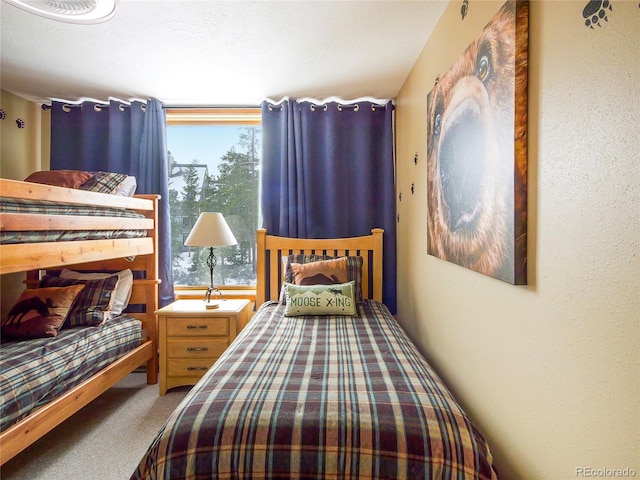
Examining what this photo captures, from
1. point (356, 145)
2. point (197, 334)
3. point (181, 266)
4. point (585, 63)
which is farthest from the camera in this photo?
point (181, 266)

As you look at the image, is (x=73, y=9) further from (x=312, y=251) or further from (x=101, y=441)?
(x=101, y=441)

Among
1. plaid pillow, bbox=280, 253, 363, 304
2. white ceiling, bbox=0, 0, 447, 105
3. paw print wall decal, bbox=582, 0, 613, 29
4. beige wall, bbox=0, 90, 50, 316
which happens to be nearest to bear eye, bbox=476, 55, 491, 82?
paw print wall decal, bbox=582, 0, 613, 29

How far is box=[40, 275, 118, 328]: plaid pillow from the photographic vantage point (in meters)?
2.13

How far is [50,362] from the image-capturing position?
1669 mm

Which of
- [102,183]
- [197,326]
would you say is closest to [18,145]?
[102,183]

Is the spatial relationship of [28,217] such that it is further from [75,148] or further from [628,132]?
[628,132]

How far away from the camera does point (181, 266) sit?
9.89 feet

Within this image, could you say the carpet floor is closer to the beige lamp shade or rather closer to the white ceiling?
the beige lamp shade

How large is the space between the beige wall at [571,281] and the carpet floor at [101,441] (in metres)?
1.82

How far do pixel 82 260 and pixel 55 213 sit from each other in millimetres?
304

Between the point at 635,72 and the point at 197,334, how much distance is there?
252 centimetres

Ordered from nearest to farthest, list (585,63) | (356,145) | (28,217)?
(585,63) → (28,217) → (356,145)

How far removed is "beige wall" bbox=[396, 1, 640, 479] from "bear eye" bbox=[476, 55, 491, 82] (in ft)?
0.56

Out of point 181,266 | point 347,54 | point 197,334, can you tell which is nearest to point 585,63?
point 347,54
